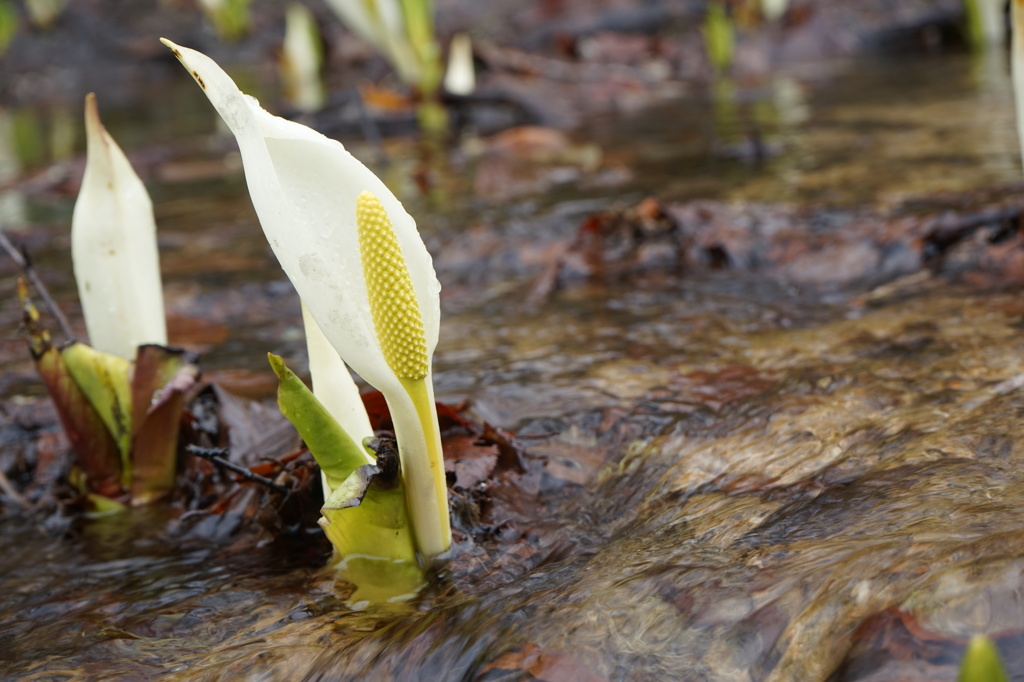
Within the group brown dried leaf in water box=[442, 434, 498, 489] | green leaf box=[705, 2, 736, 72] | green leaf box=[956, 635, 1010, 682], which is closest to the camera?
green leaf box=[956, 635, 1010, 682]

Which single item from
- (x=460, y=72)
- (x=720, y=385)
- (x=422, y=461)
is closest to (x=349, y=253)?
(x=422, y=461)

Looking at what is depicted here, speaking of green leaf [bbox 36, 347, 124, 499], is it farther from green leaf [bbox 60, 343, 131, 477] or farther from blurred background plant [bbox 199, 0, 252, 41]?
blurred background plant [bbox 199, 0, 252, 41]

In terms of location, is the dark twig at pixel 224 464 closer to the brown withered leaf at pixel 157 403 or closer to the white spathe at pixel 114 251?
the brown withered leaf at pixel 157 403

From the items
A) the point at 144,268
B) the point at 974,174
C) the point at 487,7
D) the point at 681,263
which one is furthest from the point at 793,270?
the point at 487,7

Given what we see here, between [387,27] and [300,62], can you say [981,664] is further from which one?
[300,62]

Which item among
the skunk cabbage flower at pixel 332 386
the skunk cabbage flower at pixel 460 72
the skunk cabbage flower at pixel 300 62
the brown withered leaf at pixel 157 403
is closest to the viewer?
the skunk cabbage flower at pixel 332 386

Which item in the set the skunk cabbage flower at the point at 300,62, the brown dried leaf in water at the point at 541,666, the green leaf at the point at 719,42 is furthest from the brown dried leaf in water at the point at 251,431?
the green leaf at the point at 719,42

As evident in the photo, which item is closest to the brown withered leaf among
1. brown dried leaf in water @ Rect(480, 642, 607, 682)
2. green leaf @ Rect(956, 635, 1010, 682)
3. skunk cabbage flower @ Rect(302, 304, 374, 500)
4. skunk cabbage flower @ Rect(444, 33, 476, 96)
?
skunk cabbage flower @ Rect(302, 304, 374, 500)
